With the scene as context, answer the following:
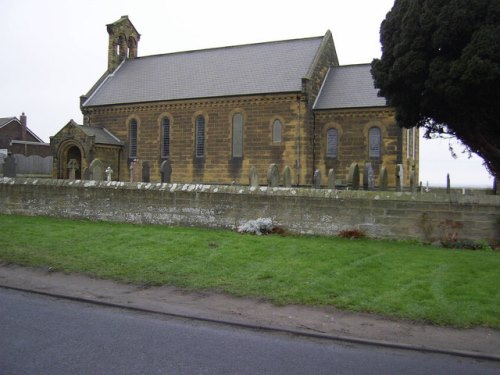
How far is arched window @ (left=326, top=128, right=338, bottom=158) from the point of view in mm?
30938

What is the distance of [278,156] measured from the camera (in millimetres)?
30969

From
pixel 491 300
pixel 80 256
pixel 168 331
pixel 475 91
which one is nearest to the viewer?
pixel 168 331

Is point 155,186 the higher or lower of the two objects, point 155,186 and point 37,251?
the higher

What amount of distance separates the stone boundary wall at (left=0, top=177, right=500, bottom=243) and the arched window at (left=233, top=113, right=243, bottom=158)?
1678 cm

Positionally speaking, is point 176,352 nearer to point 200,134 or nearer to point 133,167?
point 200,134

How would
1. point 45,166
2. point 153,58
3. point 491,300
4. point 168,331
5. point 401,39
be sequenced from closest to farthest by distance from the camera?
1. point 168,331
2. point 491,300
3. point 401,39
4. point 153,58
5. point 45,166

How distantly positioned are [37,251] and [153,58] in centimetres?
3194

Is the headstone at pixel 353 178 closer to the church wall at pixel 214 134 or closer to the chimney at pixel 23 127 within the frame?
the church wall at pixel 214 134

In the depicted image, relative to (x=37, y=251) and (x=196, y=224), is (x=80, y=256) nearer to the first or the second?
(x=37, y=251)

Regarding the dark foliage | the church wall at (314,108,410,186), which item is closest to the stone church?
the church wall at (314,108,410,186)

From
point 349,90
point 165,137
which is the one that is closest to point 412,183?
point 349,90

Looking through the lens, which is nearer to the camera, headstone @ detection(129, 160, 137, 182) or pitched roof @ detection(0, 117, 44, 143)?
headstone @ detection(129, 160, 137, 182)

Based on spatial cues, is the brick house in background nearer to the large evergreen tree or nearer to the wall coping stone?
the wall coping stone

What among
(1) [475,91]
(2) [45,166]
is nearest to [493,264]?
(1) [475,91]
